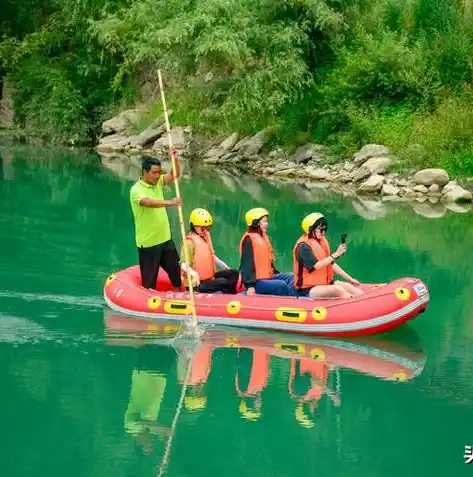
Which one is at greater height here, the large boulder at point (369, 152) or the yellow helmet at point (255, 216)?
the yellow helmet at point (255, 216)

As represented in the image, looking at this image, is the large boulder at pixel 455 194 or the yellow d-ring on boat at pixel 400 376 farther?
the large boulder at pixel 455 194

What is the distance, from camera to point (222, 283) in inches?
376

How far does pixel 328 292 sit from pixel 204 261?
1.27 m

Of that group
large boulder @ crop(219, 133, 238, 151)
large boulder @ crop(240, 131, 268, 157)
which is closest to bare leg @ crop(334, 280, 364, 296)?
large boulder @ crop(240, 131, 268, 157)

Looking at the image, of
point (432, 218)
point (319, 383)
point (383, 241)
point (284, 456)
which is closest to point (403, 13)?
point (432, 218)

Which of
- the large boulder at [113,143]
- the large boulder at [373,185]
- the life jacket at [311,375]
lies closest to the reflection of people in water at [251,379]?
the life jacket at [311,375]

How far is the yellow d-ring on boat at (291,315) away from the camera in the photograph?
8992mm

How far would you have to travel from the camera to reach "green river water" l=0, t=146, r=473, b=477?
646 cm

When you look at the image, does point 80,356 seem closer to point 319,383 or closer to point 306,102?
point 319,383

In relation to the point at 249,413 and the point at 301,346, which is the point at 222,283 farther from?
the point at 249,413

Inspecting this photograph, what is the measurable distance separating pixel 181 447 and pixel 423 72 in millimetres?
15808

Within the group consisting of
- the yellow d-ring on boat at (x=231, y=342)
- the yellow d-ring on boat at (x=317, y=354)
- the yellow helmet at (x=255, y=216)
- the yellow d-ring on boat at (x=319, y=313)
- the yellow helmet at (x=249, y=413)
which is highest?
the yellow helmet at (x=255, y=216)

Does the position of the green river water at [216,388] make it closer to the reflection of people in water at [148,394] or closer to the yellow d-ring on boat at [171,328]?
the reflection of people in water at [148,394]

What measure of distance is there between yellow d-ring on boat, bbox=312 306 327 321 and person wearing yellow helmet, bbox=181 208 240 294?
3.31 feet
